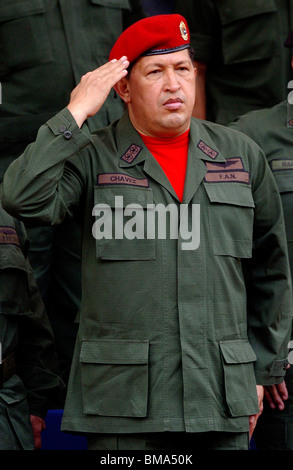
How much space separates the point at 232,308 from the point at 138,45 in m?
0.93

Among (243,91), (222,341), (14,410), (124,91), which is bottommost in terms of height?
(14,410)

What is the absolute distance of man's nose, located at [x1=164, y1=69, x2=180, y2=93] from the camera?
3.56m

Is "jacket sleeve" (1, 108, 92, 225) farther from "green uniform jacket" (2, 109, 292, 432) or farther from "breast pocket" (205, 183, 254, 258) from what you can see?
"breast pocket" (205, 183, 254, 258)

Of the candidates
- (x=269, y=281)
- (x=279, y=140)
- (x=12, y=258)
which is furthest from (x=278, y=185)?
(x=12, y=258)

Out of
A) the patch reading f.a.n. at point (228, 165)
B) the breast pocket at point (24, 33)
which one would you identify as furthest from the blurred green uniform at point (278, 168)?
the breast pocket at point (24, 33)

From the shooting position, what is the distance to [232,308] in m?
3.50

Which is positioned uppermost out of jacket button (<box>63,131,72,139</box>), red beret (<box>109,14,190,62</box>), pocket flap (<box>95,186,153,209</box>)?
red beret (<box>109,14,190,62</box>)

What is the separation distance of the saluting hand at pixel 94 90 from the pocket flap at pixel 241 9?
172 centimetres

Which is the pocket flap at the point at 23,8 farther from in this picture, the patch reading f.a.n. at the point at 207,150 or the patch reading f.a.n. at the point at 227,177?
the patch reading f.a.n. at the point at 227,177

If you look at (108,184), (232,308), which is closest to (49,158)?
(108,184)

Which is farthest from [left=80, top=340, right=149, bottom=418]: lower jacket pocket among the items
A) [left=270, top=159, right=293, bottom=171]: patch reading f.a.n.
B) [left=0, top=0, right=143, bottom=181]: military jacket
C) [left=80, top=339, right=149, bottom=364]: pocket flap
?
[left=0, top=0, right=143, bottom=181]: military jacket

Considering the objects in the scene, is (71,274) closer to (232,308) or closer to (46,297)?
(46,297)

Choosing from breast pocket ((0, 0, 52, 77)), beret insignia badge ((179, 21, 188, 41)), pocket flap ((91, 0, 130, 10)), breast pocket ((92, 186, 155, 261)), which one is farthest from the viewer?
pocket flap ((91, 0, 130, 10))

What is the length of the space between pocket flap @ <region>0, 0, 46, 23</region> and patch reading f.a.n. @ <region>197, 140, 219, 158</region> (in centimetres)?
142
